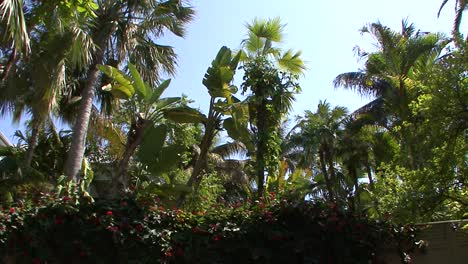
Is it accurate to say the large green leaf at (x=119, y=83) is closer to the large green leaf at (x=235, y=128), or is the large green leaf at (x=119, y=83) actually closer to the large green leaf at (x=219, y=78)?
the large green leaf at (x=219, y=78)

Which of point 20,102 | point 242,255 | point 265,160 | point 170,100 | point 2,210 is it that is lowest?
point 242,255

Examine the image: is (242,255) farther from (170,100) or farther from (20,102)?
(20,102)

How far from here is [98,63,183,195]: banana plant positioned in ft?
38.3

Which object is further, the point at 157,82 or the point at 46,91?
the point at 157,82

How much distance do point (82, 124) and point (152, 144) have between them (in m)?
1.92

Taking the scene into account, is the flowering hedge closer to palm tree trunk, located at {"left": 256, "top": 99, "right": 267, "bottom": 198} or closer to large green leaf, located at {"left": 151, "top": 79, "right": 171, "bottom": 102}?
large green leaf, located at {"left": 151, "top": 79, "right": 171, "bottom": 102}

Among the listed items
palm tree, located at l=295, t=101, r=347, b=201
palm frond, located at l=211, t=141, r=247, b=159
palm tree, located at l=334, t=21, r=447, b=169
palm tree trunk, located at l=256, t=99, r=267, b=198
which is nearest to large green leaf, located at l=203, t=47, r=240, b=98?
palm tree trunk, located at l=256, t=99, r=267, b=198

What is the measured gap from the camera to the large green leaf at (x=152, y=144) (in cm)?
1166

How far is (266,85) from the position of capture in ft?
45.4

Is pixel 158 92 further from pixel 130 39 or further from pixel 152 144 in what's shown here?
pixel 130 39

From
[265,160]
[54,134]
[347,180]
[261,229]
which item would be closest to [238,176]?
[347,180]

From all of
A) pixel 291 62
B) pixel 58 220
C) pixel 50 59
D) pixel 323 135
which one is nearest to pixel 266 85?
pixel 291 62

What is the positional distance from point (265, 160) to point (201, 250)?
6505 millimetres

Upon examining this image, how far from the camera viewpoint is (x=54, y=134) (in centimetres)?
Result: 1778
